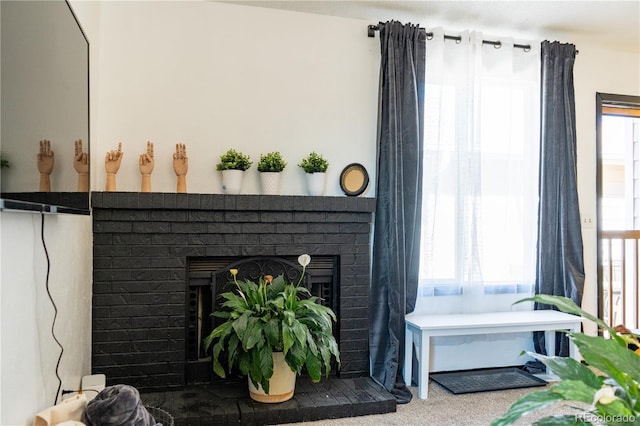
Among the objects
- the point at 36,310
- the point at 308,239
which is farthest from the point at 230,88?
the point at 36,310

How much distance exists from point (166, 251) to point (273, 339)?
0.85m

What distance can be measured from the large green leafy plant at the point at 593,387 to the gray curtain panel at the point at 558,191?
2533mm

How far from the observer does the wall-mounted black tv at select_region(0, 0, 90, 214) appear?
1.23 m

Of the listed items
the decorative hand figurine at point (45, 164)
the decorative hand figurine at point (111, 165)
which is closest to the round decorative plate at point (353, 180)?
the decorative hand figurine at point (111, 165)

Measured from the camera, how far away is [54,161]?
5.19 feet

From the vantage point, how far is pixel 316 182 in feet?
9.98

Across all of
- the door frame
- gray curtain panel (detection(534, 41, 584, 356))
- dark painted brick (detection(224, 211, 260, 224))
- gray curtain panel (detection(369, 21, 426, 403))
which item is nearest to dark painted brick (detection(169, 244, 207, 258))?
dark painted brick (detection(224, 211, 260, 224))

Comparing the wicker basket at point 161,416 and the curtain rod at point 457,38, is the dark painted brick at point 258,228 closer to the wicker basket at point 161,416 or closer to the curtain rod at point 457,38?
the wicker basket at point 161,416

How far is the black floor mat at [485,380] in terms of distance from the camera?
3074 mm

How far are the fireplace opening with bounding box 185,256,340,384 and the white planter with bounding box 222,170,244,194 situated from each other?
1.35 feet

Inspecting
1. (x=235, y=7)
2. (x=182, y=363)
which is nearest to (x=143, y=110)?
(x=235, y=7)

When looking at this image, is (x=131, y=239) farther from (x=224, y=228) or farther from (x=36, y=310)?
(x=36, y=310)

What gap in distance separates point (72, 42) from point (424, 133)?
2177 mm

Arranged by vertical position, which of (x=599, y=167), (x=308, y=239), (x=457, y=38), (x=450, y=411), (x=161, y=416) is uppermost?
(x=457, y=38)
